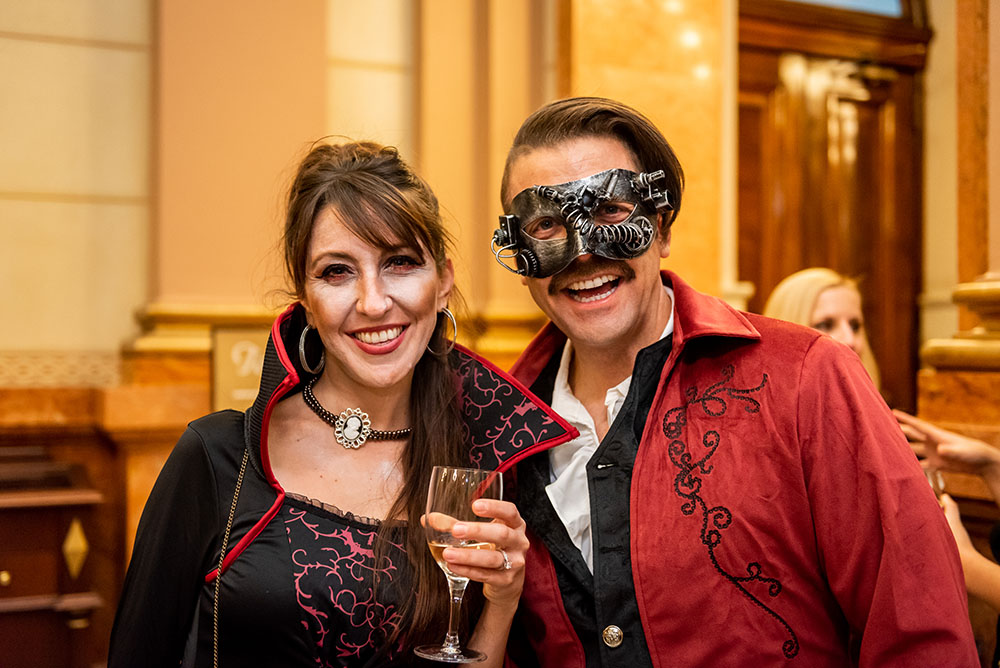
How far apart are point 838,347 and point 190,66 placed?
300 cm

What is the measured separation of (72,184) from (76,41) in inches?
23.3

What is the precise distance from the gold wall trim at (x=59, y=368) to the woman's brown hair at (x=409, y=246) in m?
2.23

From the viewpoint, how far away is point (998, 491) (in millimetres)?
2312

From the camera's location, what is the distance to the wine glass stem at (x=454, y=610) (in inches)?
63.3

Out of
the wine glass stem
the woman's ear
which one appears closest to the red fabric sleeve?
the wine glass stem

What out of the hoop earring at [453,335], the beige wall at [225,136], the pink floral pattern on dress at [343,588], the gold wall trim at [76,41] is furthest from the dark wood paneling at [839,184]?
the pink floral pattern on dress at [343,588]

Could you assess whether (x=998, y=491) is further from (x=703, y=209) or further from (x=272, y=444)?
(x=703, y=209)

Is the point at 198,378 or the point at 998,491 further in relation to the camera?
the point at 198,378

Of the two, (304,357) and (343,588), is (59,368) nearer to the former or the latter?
(304,357)

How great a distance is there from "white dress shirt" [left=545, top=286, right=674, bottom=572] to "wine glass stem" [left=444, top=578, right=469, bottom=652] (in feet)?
1.07

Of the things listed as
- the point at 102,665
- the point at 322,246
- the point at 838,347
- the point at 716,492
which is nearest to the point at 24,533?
the point at 102,665

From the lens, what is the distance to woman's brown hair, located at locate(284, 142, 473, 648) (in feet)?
5.90

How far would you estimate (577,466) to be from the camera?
1.98 metres

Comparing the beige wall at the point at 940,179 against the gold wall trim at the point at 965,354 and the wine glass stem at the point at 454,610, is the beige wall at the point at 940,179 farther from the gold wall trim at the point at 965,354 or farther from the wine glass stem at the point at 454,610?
the wine glass stem at the point at 454,610
